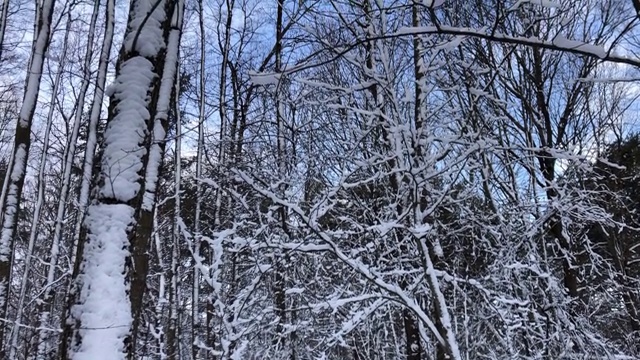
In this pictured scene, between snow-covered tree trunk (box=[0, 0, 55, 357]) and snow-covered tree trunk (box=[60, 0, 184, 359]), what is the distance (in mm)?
4593

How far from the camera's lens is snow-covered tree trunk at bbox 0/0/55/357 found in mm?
6840

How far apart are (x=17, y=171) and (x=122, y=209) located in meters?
5.41

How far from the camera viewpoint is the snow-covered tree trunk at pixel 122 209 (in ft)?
8.94

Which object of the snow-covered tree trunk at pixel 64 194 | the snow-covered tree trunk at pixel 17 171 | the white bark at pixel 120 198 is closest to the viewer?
the white bark at pixel 120 198

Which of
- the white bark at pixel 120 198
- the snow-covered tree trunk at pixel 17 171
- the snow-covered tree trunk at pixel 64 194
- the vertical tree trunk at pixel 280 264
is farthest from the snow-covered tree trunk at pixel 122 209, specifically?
the snow-covered tree trunk at pixel 17 171

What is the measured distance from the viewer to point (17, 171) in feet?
23.4

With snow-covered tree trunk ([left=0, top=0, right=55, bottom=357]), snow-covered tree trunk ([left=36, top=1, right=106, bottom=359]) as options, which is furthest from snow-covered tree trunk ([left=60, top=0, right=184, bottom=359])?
snow-covered tree trunk ([left=0, top=0, right=55, bottom=357])

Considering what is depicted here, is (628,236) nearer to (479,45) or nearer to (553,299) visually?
(479,45)

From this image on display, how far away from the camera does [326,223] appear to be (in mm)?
5750

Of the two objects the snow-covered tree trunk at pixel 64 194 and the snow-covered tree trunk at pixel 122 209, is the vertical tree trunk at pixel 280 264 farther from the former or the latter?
the snow-covered tree trunk at pixel 64 194

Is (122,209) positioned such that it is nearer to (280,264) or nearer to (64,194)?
(280,264)

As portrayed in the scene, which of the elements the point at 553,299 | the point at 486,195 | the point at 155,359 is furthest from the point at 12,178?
the point at 553,299

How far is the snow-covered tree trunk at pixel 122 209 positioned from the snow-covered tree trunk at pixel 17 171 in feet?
15.1

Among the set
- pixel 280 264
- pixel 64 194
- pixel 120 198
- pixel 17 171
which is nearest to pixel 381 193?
pixel 280 264
